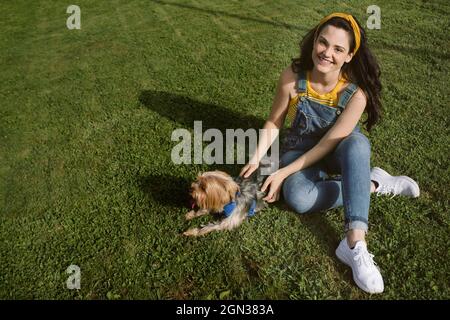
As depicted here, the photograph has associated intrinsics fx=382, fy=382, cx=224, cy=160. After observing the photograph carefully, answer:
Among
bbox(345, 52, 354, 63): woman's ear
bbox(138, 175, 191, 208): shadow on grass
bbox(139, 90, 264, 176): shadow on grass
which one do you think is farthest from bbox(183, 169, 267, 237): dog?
bbox(139, 90, 264, 176): shadow on grass

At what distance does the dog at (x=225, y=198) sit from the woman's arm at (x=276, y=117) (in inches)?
6.4

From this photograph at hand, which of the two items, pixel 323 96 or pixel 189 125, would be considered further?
pixel 189 125

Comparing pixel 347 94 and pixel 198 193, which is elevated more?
pixel 347 94

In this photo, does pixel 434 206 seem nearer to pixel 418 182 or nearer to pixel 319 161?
pixel 418 182

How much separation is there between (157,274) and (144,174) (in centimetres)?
168

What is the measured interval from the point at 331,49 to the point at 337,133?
0.90 meters

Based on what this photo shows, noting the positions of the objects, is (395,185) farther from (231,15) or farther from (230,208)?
(231,15)

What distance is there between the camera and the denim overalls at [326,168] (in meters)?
3.89

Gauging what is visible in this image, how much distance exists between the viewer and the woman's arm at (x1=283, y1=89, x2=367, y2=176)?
4211 mm

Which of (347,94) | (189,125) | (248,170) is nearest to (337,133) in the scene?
(347,94)

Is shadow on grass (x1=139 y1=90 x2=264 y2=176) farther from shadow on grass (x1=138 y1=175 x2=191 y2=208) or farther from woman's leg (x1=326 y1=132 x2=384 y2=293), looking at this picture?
woman's leg (x1=326 y1=132 x2=384 y2=293)

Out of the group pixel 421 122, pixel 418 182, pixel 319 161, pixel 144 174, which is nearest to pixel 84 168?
pixel 144 174

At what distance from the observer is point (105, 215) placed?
479cm

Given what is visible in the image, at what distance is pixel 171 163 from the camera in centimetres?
552
